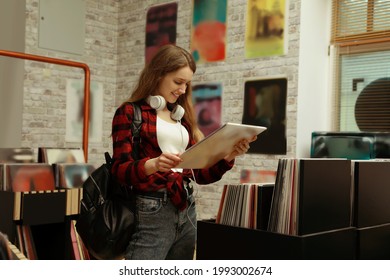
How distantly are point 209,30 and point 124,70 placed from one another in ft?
4.46

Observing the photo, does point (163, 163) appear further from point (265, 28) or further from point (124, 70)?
point (124, 70)

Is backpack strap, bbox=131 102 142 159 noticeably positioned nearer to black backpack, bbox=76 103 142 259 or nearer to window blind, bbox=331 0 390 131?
black backpack, bbox=76 103 142 259

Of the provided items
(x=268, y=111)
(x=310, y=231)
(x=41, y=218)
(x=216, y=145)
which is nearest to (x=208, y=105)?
(x=268, y=111)

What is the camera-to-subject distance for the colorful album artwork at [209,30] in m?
4.51

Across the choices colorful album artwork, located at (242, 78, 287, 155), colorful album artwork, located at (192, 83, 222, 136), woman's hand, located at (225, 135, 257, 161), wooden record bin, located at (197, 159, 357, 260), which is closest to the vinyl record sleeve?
woman's hand, located at (225, 135, 257, 161)

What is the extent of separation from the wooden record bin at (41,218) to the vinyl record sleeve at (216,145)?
1.64 meters

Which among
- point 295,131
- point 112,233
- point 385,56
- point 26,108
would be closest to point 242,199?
point 112,233

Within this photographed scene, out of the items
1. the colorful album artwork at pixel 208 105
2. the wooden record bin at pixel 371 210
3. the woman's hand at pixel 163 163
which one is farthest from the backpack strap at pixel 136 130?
the colorful album artwork at pixel 208 105

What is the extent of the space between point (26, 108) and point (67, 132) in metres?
0.52

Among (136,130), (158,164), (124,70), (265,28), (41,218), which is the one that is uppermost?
(265,28)

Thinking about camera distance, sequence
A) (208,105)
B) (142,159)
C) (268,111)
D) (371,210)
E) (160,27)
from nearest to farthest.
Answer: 1. (371,210)
2. (142,159)
3. (268,111)
4. (208,105)
5. (160,27)

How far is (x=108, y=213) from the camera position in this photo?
5.72 feet

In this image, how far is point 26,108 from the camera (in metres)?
4.81

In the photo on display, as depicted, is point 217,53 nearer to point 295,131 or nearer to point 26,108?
point 295,131
